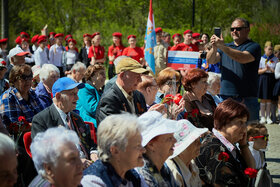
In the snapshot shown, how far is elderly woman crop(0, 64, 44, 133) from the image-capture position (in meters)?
5.15

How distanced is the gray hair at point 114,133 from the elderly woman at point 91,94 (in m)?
3.07

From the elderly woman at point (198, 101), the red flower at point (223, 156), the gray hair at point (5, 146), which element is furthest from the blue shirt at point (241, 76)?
the gray hair at point (5, 146)

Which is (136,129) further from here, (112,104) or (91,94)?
(91,94)

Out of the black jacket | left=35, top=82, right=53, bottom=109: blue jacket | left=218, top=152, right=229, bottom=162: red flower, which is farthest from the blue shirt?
left=35, top=82, right=53, bottom=109: blue jacket

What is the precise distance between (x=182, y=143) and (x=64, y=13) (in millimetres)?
26983

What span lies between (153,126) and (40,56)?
11150 mm

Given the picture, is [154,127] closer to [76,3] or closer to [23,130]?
[23,130]

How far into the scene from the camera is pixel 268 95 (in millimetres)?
11539

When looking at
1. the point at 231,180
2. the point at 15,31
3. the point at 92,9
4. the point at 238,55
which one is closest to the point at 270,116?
the point at 238,55

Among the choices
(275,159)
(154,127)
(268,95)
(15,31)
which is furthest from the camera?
(15,31)

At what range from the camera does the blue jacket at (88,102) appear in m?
6.26

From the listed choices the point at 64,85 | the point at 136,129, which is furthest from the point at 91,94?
the point at 136,129

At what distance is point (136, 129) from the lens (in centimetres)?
302

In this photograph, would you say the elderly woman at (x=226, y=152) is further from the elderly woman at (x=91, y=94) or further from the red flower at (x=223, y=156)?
the elderly woman at (x=91, y=94)
